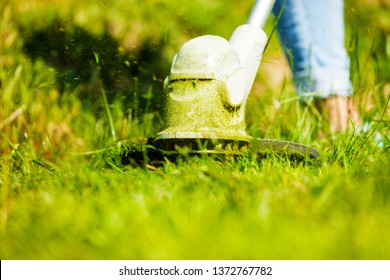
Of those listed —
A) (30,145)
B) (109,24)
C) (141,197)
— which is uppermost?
(109,24)

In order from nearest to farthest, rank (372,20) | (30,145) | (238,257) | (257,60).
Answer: (238,257)
(257,60)
(30,145)
(372,20)

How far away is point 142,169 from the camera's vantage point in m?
1.61

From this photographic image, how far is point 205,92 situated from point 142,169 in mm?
265

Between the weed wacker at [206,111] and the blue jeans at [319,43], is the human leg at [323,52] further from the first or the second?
the weed wacker at [206,111]

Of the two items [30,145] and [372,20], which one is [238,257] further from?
[372,20]

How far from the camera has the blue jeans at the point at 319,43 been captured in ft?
6.82


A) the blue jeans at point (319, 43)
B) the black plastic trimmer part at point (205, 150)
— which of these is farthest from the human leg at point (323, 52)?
the black plastic trimmer part at point (205, 150)

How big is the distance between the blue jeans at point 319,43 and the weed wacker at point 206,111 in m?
0.54

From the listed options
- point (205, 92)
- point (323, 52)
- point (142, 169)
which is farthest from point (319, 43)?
point (142, 169)

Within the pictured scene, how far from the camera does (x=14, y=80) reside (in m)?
2.03

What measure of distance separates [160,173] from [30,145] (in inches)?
22.6

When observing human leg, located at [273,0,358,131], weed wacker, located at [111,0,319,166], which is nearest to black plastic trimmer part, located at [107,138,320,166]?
weed wacker, located at [111,0,319,166]

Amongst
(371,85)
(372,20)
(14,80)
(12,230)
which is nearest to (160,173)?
(12,230)

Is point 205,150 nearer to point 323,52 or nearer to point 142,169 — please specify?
point 142,169
